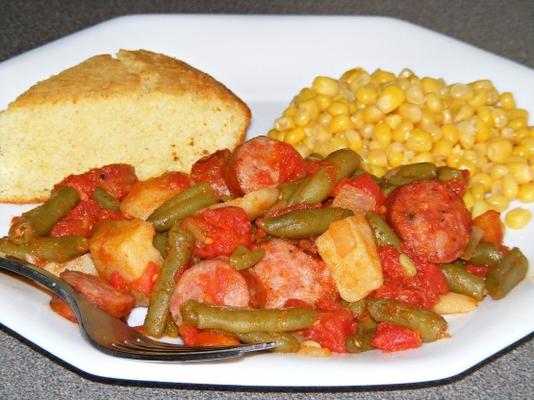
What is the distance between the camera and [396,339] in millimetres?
4203

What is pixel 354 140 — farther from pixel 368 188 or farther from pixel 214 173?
pixel 214 173

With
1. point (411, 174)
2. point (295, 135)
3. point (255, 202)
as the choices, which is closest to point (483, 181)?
point (411, 174)

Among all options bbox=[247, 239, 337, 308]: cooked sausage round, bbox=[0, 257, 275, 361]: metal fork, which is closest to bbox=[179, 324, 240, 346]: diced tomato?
bbox=[0, 257, 275, 361]: metal fork

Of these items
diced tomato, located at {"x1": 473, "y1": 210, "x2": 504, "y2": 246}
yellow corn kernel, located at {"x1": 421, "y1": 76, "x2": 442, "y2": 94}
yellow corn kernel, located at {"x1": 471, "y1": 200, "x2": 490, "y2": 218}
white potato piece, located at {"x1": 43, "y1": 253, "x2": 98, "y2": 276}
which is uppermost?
yellow corn kernel, located at {"x1": 421, "y1": 76, "x2": 442, "y2": 94}

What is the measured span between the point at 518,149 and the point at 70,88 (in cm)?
349

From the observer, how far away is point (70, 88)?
18.8ft

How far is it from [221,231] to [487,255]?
66.5 inches

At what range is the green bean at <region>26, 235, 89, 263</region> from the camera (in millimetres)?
4684

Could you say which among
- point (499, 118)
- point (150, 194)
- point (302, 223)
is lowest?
point (150, 194)

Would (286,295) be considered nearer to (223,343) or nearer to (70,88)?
(223,343)

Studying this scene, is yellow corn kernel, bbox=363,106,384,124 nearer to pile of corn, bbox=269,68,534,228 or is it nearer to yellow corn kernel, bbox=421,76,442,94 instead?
pile of corn, bbox=269,68,534,228

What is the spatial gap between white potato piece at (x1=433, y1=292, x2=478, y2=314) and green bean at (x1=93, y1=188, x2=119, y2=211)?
7.16ft

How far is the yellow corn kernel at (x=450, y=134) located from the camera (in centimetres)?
602

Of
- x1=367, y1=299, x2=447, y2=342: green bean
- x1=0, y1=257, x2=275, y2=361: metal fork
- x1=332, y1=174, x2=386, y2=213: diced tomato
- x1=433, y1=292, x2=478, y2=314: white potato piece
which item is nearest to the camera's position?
x1=0, y1=257, x2=275, y2=361: metal fork
